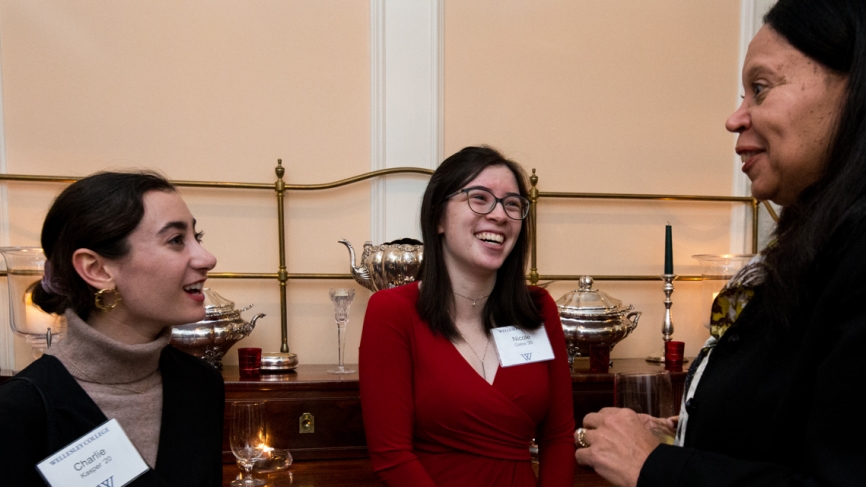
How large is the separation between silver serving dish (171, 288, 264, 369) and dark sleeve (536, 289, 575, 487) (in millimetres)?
1269

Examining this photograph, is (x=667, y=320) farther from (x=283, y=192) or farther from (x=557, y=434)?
(x=283, y=192)

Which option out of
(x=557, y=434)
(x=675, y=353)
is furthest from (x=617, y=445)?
(x=675, y=353)

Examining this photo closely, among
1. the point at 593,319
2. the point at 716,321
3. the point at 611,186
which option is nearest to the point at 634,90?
the point at 611,186

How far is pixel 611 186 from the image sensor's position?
326cm

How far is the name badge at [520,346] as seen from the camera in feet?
5.76

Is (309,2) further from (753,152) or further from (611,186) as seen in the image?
(753,152)

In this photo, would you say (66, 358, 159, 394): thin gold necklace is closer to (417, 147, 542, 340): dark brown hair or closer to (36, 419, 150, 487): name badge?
(36, 419, 150, 487): name badge

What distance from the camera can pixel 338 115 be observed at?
300cm

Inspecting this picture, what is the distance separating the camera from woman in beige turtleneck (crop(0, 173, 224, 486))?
1.28m

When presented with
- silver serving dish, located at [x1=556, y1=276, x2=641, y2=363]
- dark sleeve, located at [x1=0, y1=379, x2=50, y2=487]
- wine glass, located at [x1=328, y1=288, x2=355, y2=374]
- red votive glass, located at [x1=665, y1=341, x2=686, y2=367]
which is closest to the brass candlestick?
red votive glass, located at [x1=665, y1=341, x2=686, y2=367]

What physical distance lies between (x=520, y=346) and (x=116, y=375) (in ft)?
3.19

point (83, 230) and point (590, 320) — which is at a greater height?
point (83, 230)

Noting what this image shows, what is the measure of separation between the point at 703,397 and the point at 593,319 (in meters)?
1.71

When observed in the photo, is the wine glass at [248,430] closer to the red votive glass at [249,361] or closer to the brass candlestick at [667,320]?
the red votive glass at [249,361]
